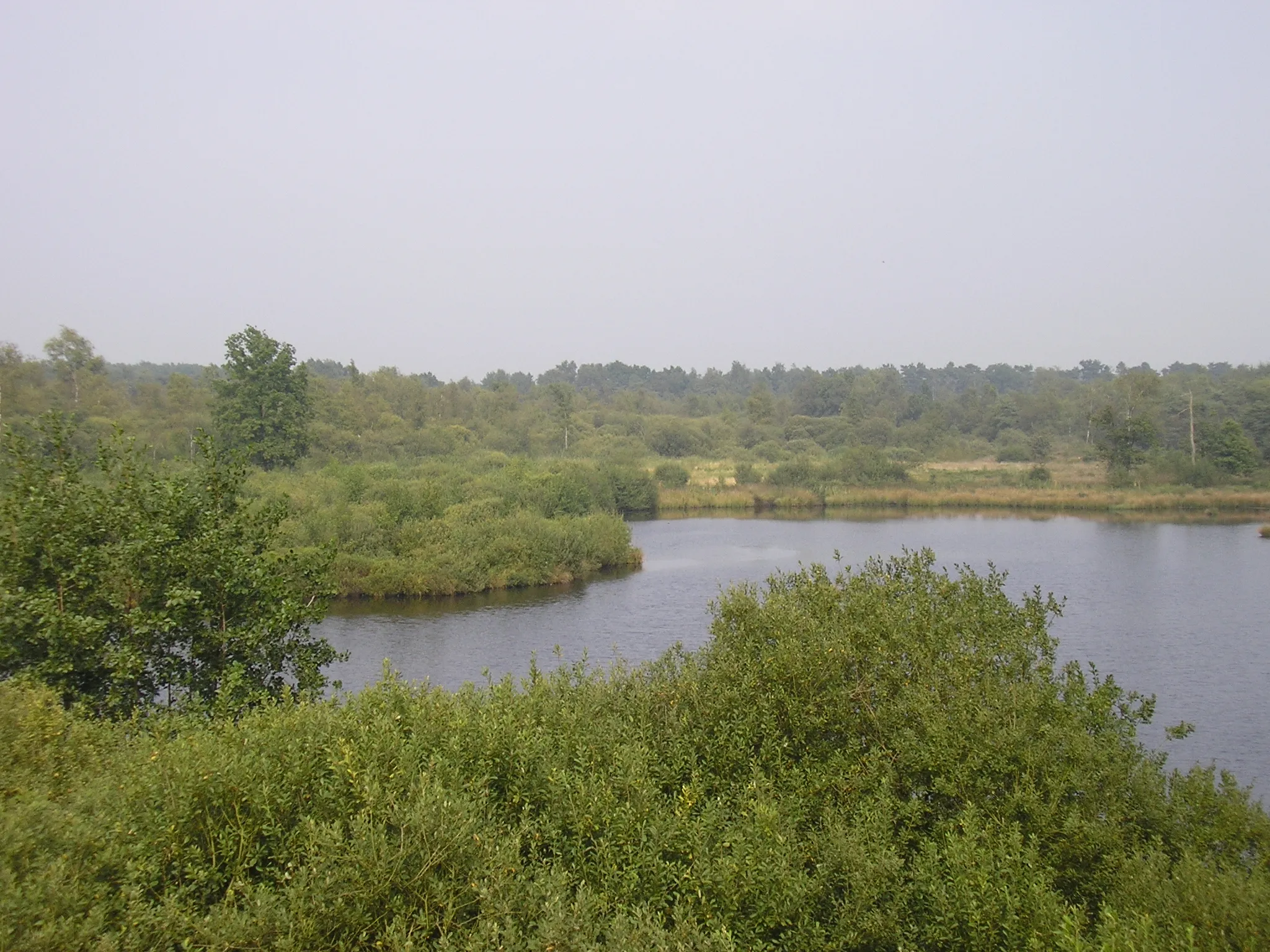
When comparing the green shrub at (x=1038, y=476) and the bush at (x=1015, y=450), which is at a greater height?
the bush at (x=1015, y=450)

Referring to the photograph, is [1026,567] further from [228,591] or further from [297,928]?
[297,928]

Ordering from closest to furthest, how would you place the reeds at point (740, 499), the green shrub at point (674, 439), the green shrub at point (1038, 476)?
the reeds at point (740, 499)
the green shrub at point (1038, 476)
the green shrub at point (674, 439)

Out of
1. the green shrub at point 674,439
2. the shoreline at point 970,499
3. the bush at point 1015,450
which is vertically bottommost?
the shoreline at point 970,499

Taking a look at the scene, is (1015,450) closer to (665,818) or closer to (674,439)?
(674,439)

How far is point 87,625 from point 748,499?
68842 mm

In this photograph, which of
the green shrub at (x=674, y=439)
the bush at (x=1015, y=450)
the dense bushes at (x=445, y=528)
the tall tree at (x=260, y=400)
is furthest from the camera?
the green shrub at (x=674, y=439)

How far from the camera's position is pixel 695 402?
152 metres

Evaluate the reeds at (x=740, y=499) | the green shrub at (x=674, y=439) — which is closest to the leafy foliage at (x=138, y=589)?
the reeds at (x=740, y=499)

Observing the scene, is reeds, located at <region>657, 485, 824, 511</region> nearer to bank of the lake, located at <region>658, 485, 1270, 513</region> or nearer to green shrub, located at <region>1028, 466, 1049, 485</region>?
bank of the lake, located at <region>658, 485, 1270, 513</region>

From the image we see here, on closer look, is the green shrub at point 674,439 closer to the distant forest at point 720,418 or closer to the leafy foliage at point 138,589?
the distant forest at point 720,418

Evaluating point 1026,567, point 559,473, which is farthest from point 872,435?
point 1026,567

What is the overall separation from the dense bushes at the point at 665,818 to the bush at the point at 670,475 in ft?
230

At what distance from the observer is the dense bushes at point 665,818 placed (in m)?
7.02

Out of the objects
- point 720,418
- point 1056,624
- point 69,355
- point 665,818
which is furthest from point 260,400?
point 720,418
